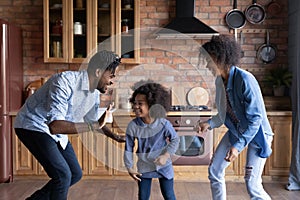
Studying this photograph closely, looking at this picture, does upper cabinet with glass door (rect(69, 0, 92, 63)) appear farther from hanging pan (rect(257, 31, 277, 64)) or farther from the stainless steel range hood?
hanging pan (rect(257, 31, 277, 64))

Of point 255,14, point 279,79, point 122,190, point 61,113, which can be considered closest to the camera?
point 61,113

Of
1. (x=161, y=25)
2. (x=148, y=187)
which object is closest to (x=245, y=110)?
(x=148, y=187)

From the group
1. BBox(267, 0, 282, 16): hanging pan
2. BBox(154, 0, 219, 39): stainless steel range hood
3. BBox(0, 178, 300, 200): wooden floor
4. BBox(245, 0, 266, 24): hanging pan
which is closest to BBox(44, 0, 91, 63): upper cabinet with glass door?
BBox(154, 0, 219, 39): stainless steel range hood

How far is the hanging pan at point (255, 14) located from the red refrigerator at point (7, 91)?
2.42m

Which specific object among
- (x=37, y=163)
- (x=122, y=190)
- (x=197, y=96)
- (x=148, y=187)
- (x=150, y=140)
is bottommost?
(x=122, y=190)

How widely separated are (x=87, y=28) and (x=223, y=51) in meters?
2.07

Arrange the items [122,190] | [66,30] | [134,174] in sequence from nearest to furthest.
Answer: [134,174] < [122,190] < [66,30]

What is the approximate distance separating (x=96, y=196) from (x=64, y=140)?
1.05 meters

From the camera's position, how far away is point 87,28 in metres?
3.96

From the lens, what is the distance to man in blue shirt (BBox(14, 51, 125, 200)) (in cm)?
210

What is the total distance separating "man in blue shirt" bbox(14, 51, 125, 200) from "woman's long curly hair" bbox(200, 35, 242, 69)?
0.54 m

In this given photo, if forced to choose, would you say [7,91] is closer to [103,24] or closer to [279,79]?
[103,24]

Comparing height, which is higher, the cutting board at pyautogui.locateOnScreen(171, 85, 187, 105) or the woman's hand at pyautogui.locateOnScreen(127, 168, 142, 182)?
the cutting board at pyautogui.locateOnScreen(171, 85, 187, 105)

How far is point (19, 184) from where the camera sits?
3.70 metres
